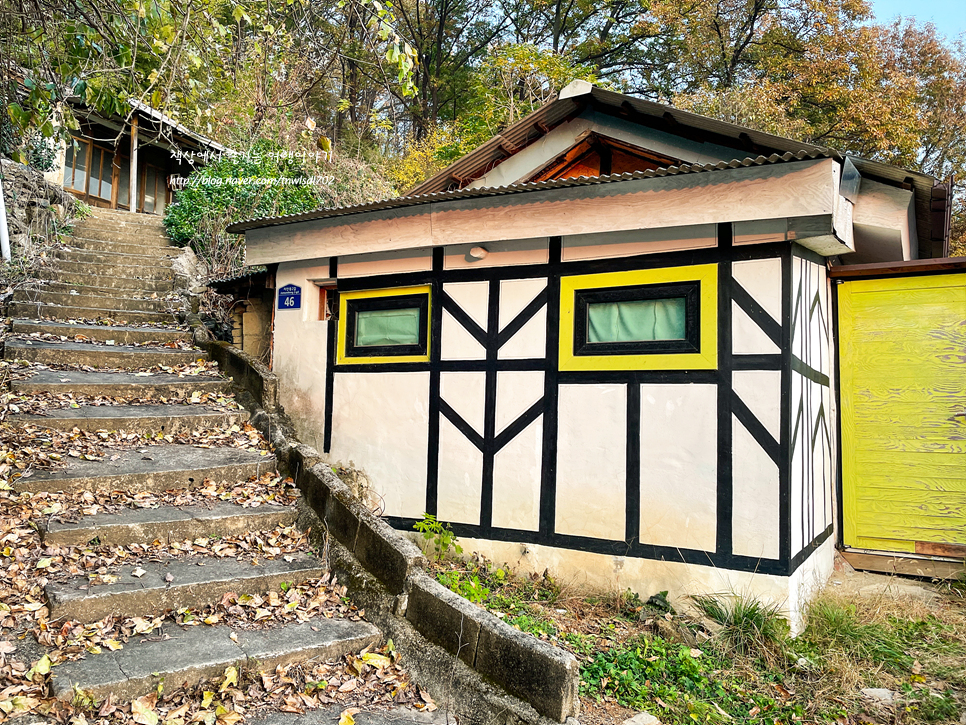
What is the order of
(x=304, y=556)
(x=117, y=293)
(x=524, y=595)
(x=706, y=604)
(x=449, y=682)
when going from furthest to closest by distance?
1. (x=117, y=293)
2. (x=524, y=595)
3. (x=706, y=604)
4. (x=304, y=556)
5. (x=449, y=682)

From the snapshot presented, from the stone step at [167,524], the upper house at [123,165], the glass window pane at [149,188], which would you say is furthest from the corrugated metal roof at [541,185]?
the glass window pane at [149,188]

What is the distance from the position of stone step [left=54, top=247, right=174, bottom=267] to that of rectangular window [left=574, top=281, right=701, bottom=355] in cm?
816

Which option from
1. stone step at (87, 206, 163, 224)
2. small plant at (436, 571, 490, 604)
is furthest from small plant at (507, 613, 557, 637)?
stone step at (87, 206, 163, 224)

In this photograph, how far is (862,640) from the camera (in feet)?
→ 15.4

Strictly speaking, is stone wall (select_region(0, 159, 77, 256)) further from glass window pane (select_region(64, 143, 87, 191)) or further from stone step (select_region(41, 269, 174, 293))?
glass window pane (select_region(64, 143, 87, 191))

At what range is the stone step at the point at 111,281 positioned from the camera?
361 inches

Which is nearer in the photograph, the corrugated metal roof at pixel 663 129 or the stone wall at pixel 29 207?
the corrugated metal roof at pixel 663 129

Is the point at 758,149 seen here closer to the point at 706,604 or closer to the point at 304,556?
the point at 706,604

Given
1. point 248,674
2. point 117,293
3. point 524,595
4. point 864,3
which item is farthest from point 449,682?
point 864,3

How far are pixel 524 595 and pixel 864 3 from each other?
54.6 feet

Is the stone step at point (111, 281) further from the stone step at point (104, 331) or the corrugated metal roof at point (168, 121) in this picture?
the corrugated metal roof at point (168, 121)

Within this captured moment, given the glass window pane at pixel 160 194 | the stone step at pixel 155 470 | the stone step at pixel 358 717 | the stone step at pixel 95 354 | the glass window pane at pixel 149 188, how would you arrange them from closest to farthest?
1. the stone step at pixel 358 717
2. the stone step at pixel 155 470
3. the stone step at pixel 95 354
4. the glass window pane at pixel 149 188
5. the glass window pane at pixel 160 194

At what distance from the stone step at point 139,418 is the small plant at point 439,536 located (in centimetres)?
192

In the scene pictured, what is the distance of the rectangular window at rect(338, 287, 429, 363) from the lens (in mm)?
6457
